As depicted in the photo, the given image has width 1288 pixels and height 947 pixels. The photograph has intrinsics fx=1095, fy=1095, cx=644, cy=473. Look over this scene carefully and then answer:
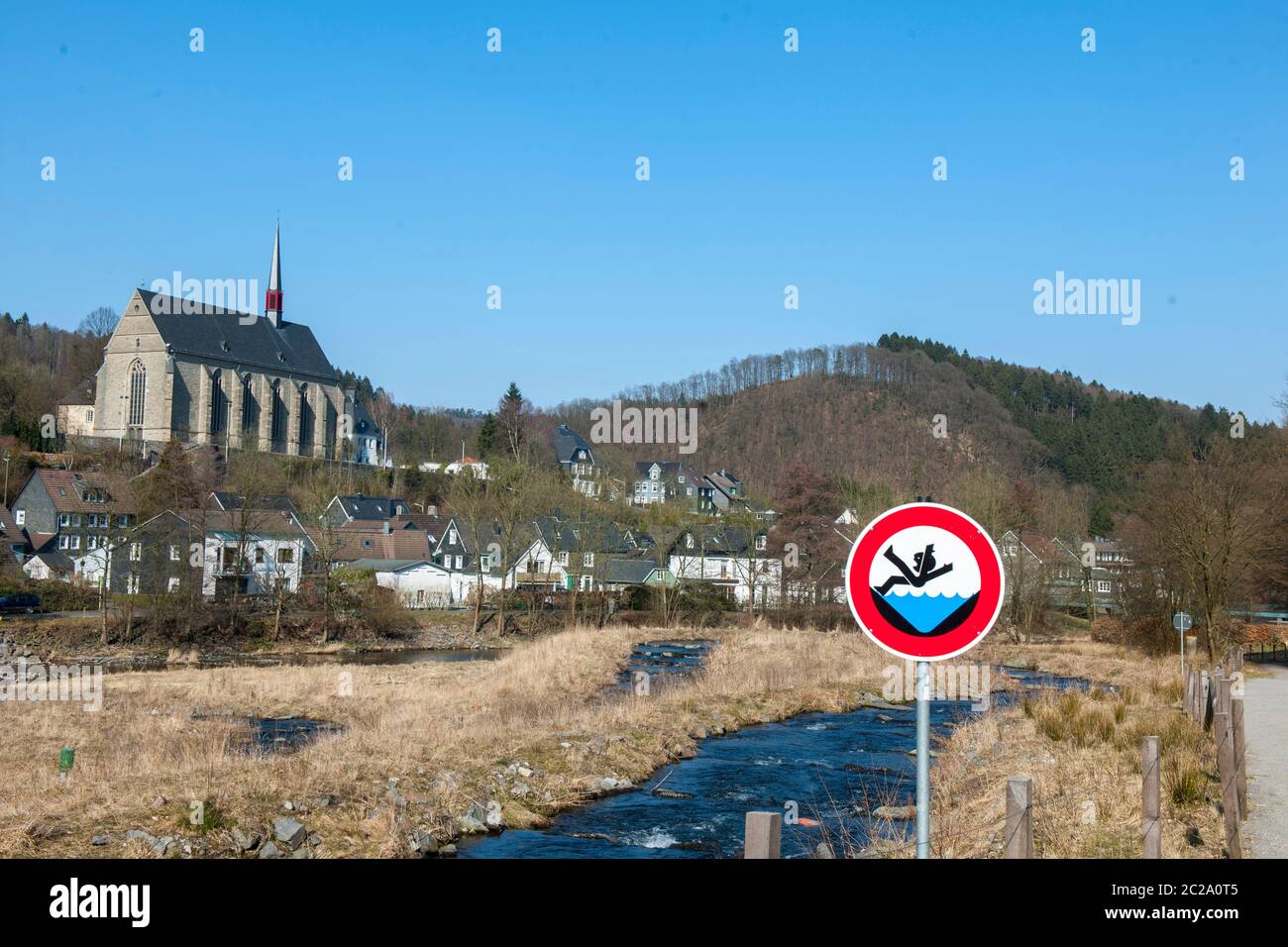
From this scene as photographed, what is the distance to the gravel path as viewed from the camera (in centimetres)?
1170

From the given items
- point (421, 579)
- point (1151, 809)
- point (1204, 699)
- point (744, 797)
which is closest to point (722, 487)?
point (421, 579)

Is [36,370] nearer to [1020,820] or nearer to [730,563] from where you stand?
[730,563]

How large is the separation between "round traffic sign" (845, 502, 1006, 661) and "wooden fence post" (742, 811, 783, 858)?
3.46 ft

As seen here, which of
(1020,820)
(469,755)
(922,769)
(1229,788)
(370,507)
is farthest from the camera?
(370,507)

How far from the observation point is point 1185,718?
20.7 m

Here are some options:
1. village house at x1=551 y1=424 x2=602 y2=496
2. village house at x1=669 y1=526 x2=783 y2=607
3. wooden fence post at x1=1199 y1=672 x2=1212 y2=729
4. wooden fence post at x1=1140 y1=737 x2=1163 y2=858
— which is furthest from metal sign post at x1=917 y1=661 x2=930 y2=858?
village house at x1=551 y1=424 x2=602 y2=496

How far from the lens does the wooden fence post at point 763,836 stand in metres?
5.12

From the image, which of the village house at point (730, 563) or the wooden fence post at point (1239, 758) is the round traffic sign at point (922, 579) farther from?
the village house at point (730, 563)

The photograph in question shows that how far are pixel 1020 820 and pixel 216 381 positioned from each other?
110m

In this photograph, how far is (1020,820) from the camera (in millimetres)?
6359

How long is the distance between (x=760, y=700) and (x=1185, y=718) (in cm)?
1211
